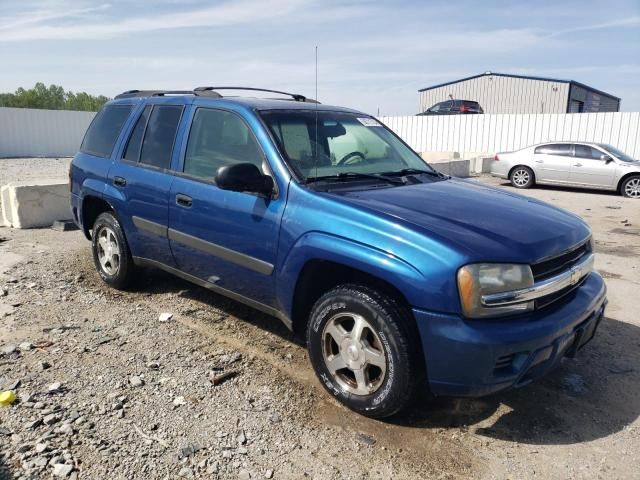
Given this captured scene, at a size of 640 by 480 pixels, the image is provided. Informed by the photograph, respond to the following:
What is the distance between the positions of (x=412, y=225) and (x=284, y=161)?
1.06m

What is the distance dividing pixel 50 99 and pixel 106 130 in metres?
52.4

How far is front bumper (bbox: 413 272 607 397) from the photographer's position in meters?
2.63

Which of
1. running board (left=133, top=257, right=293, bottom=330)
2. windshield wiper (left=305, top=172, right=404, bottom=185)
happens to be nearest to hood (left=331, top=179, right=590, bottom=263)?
windshield wiper (left=305, top=172, right=404, bottom=185)

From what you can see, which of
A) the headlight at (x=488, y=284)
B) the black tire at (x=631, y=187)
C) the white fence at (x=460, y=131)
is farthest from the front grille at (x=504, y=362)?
the white fence at (x=460, y=131)

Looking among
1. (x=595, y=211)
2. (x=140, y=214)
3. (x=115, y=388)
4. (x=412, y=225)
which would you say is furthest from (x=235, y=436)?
(x=595, y=211)

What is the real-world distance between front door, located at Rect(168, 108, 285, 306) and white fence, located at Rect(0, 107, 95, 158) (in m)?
26.1

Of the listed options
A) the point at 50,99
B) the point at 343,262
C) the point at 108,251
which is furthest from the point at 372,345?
the point at 50,99

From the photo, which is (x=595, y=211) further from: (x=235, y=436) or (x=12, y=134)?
(x=12, y=134)

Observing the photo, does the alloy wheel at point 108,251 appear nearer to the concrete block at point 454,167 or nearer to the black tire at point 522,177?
the concrete block at point 454,167

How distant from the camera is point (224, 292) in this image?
12.9 feet

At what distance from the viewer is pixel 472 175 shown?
61.3 ft

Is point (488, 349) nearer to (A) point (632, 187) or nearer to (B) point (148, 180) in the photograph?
(B) point (148, 180)

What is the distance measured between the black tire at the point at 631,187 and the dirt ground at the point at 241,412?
→ 10.7 m

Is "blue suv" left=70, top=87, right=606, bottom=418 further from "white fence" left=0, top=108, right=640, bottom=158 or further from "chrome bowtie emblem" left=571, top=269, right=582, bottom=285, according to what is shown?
"white fence" left=0, top=108, right=640, bottom=158
